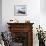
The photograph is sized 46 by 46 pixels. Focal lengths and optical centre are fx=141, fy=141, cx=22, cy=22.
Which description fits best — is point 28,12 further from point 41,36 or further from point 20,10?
point 41,36

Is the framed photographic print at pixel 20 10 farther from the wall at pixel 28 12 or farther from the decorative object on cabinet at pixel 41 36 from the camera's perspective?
the decorative object on cabinet at pixel 41 36

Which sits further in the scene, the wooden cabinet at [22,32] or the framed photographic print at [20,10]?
the framed photographic print at [20,10]

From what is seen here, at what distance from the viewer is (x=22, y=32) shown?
5.49 metres

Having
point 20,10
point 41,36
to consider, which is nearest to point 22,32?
point 41,36

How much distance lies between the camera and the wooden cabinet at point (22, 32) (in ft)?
17.8

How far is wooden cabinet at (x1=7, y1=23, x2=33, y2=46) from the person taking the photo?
541cm

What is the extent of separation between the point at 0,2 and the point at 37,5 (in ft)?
4.85

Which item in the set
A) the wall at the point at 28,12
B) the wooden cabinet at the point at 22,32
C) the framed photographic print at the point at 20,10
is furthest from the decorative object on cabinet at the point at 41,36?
the framed photographic print at the point at 20,10

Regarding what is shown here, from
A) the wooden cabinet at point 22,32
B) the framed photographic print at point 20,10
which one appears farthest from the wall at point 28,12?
the wooden cabinet at point 22,32

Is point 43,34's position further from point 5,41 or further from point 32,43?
point 5,41

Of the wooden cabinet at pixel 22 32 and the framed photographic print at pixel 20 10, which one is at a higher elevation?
the framed photographic print at pixel 20 10

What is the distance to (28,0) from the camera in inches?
221

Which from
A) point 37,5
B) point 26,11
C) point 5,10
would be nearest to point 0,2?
point 5,10

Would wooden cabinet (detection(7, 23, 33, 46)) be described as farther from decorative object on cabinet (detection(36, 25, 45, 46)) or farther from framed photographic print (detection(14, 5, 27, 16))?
framed photographic print (detection(14, 5, 27, 16))
